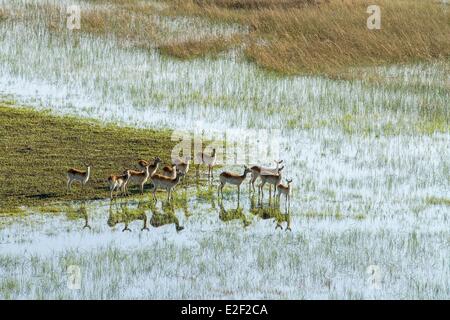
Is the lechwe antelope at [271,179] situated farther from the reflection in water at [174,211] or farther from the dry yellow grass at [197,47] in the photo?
the dry yellow grass at [197,47]

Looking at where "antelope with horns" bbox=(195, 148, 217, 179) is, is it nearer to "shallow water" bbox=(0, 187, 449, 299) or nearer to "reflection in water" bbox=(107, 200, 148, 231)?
"shallow water" bbox=(0, 187, 449, 299)

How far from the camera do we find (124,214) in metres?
12.4

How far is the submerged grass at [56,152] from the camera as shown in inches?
509

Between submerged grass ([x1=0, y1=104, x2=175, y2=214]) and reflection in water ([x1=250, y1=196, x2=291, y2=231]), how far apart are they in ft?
6.21

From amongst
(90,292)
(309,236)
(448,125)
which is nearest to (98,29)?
(448,125)

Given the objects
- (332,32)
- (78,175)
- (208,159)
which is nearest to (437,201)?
(208,159)

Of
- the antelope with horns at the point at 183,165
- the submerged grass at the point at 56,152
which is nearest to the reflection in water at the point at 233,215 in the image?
the antelope with horns at the point at 183,165

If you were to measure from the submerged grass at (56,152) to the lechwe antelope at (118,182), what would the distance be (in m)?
0.25

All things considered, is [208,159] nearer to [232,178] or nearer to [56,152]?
[232,178]

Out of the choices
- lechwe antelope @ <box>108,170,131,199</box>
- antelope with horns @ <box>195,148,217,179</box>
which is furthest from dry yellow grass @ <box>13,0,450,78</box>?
lechwe antelope @ <box>108,170,131,199</box>

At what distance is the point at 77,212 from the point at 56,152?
2.37m

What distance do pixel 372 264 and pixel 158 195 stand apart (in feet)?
10.7

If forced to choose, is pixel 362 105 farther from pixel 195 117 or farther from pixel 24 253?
pixel 24 253

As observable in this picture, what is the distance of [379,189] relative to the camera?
1372 centimetres
